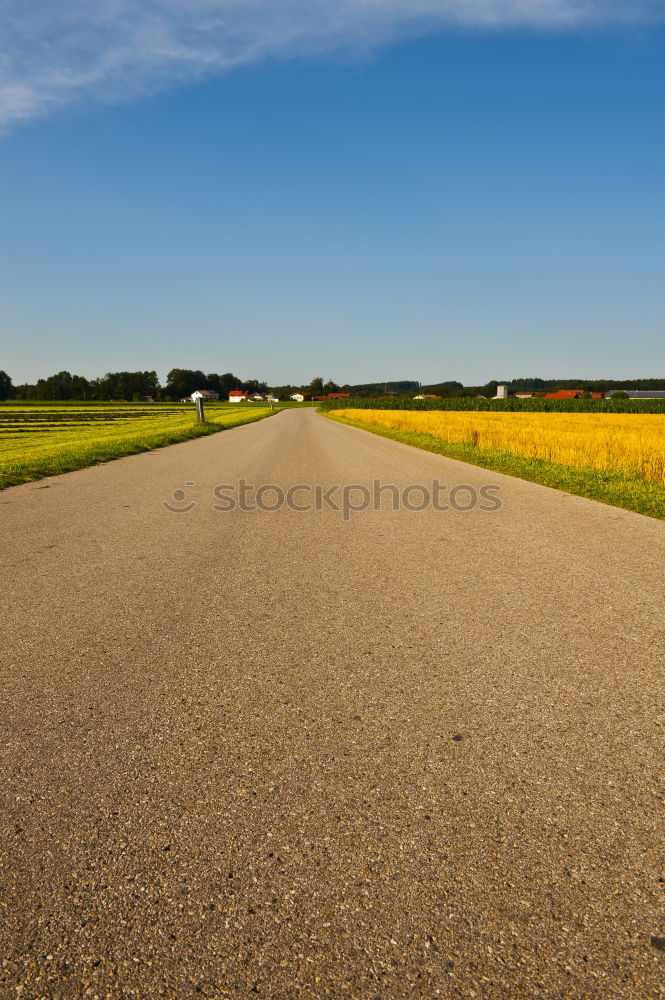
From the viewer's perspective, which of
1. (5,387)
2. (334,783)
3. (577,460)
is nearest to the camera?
(334,783)

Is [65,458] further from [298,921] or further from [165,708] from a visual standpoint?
[298,921]

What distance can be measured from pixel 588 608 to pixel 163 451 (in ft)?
58.4

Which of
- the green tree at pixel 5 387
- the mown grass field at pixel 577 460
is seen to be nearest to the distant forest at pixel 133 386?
the green tree at pixel 5 387

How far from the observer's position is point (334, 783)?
8.25 feet

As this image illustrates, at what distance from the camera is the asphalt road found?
5.71ft

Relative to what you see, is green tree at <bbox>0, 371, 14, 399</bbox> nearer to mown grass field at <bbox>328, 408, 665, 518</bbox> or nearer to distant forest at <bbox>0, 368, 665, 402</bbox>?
distant forest at <bbox>0, 368, 665, 402</bbox>

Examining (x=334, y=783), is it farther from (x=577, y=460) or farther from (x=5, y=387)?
(x=5, y=387)

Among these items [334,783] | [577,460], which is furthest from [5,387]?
[334,783]

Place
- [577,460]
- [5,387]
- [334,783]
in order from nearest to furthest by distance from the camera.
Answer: [334,783] < [577,460] < [5,387]

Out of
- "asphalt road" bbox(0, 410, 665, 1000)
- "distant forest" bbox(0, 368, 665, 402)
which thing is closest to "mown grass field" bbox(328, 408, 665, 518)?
"asphalt road" bbox(0, 410, 665, 1000)

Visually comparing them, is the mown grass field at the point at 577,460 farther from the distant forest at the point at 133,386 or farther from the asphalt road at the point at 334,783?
the distant forest at the point at 133,386

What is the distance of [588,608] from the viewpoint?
4.62m

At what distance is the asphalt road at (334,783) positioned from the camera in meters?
1.74

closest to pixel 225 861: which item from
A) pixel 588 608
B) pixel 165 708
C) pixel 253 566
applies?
pixel 165 708
